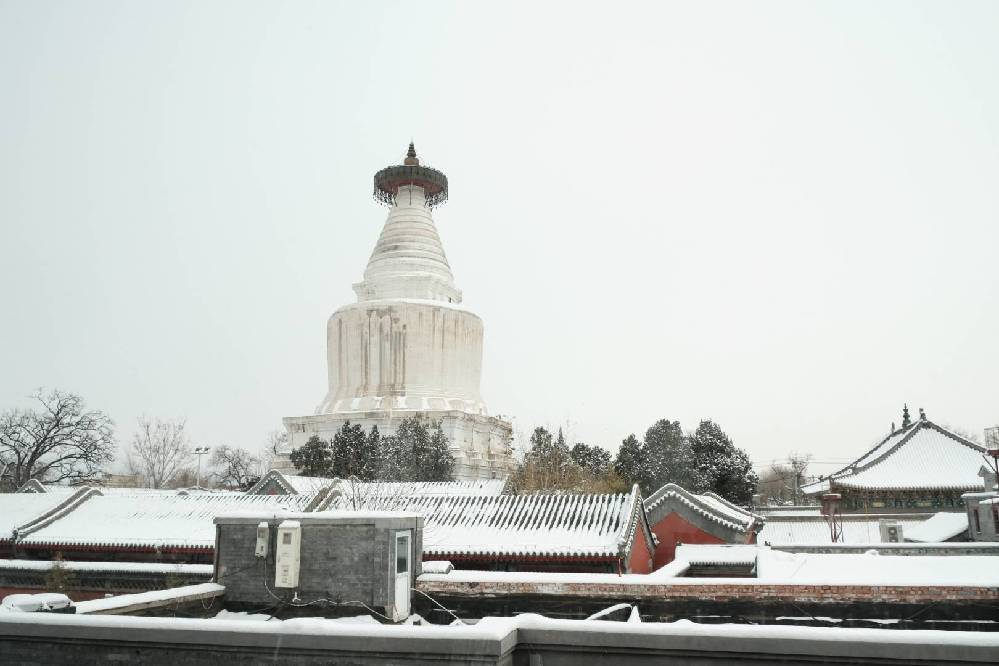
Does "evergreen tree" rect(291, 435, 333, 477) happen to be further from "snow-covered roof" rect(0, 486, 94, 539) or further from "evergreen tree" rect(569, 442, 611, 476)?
"snow-covered roof" rect(0, 486, 94, 539)

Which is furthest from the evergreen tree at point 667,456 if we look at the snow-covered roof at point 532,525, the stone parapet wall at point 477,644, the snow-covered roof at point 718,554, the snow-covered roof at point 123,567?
the stone parapet wall at point 477,644

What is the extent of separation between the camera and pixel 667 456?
41.9 m

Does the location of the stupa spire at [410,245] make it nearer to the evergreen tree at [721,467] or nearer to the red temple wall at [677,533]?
the evergreen tree at [721,467]

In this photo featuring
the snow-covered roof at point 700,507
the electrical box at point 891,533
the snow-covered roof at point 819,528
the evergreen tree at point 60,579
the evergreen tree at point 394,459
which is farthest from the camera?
the evergreen tree at point 394,459

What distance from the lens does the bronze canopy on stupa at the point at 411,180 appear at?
57594 mm

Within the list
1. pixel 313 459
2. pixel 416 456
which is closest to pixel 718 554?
pixel 416 456

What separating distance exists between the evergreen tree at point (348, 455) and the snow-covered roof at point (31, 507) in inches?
704

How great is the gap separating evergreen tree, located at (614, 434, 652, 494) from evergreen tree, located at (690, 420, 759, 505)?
2.67 m

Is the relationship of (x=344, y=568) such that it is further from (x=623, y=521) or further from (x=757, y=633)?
(x=623, y=521)

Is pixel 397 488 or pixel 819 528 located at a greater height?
pixel 397 488

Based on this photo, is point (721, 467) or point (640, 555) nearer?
point (640, 555)

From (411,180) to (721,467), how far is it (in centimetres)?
3066

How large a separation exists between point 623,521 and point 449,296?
1568 inches

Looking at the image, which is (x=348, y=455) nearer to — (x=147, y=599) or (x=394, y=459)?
(x=394, y=459)
